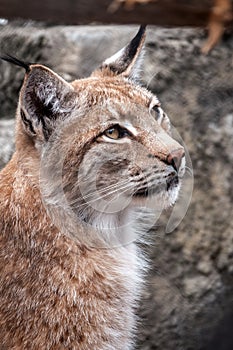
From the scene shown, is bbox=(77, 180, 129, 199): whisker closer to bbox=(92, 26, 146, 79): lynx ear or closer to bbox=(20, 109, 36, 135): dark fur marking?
bbox=(20, 109, 36, 135): dark fur marking

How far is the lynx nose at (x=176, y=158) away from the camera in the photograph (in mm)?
3045

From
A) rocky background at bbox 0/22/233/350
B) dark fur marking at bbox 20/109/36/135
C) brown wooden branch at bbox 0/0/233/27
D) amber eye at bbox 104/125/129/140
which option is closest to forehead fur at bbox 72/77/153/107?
amber eye at bbox 104/125/129/140

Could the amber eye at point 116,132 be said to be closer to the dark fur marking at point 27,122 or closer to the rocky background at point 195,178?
the dark fur marking at point 27,122

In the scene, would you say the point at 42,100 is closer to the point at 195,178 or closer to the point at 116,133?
the point at 116,133

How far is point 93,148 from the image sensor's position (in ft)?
10.3

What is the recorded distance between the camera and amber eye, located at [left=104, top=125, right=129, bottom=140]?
3.15m

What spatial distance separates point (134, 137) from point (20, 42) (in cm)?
163

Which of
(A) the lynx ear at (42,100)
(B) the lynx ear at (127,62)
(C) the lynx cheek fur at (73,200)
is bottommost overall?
(C) the lynx cheek fur at (73,200)

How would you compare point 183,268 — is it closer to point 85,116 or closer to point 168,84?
point 168,84

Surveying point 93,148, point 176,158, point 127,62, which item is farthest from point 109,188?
point 127,62

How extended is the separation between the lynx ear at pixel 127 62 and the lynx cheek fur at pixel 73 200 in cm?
25

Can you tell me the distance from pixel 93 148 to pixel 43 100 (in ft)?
0.95

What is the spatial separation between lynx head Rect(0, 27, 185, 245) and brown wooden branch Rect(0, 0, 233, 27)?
3.99ft

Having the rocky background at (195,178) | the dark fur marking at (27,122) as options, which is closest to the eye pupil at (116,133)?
the dark fur marking at (27,122)
